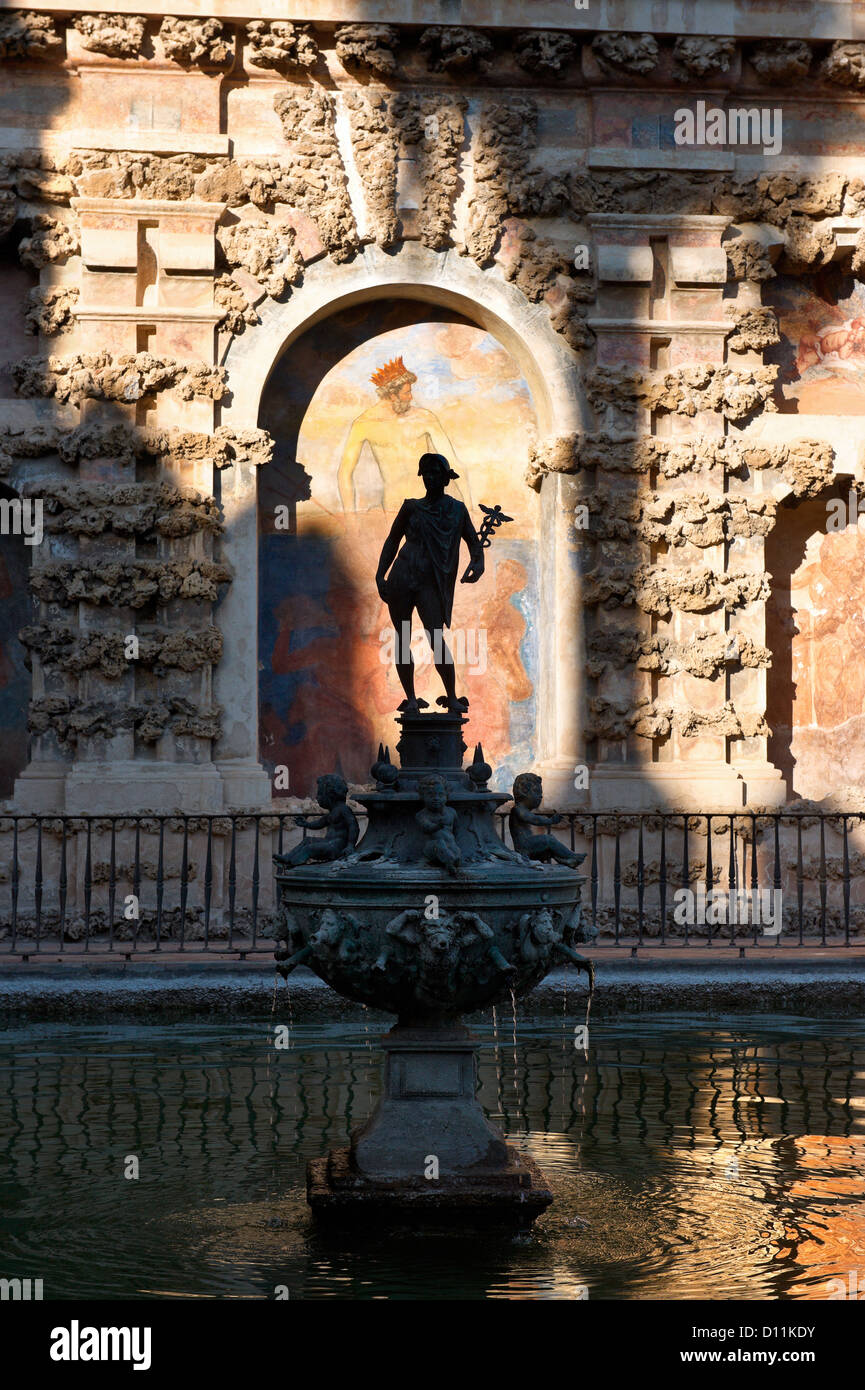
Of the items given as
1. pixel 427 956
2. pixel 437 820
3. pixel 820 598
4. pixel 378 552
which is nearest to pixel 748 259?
pixel 820 598

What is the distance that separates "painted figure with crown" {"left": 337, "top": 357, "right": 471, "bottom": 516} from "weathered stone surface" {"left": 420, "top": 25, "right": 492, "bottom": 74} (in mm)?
2380

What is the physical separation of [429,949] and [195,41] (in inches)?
382

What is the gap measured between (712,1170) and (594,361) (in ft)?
29.3

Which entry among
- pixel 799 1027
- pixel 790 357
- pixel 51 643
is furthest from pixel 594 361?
pixel 799 1027

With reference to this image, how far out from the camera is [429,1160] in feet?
18.3

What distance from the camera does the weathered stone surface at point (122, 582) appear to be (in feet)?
42.3

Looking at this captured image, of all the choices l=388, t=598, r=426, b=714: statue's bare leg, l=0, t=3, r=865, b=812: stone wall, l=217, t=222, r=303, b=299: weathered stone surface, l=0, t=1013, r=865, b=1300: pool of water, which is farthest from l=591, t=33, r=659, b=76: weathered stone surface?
l=388, t=598, r=426, b=714: statue's bare leg

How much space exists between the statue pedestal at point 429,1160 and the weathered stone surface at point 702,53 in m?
10.0

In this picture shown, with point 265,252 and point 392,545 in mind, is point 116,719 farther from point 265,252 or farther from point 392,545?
point 392,545

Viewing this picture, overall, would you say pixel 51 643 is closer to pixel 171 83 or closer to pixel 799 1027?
pixel 171 83

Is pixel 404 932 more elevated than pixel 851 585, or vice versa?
pixel 851 585

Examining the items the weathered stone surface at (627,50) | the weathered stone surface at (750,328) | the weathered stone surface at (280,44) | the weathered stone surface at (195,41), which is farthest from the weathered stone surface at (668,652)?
the weathered stone surface at (195,41)

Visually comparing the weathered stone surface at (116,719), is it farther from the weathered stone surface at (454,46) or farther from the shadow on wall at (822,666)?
the weathered stone surface at (454,46)

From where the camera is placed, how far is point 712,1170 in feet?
19.9
